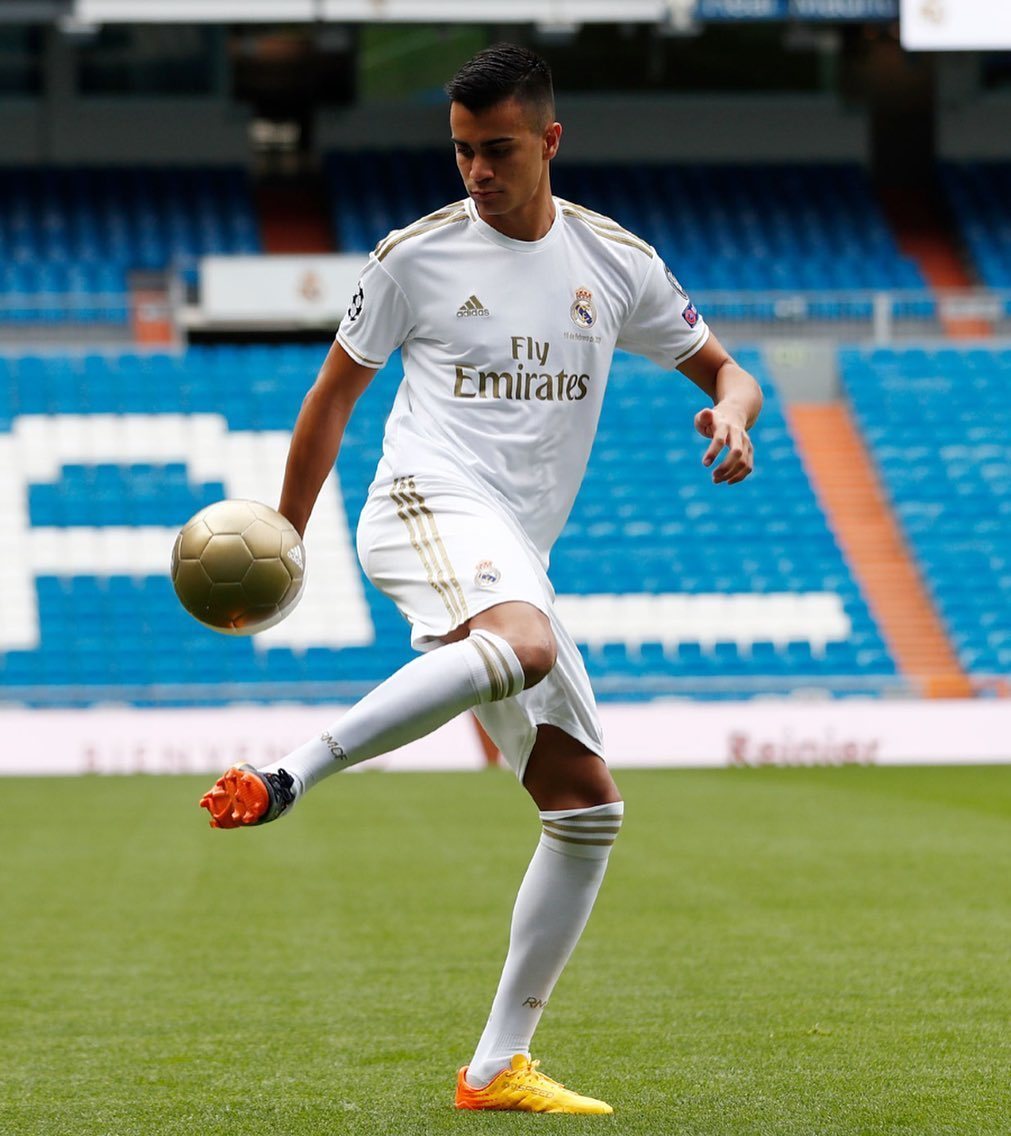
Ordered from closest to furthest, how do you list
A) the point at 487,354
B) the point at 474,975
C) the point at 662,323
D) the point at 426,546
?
the point at 426,546
the point at 487,354
the point at 662,323
the point at 474,975

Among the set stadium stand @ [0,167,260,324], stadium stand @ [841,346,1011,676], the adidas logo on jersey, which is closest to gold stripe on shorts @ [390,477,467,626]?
the adidas logo on jersey

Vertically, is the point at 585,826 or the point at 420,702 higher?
the point at 420,702

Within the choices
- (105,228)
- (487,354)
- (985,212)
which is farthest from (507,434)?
(985,212)

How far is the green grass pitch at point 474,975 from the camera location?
3959 millimetres

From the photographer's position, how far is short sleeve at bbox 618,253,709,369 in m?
4.22

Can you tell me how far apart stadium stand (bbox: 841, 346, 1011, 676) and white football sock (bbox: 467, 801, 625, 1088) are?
1581 cm

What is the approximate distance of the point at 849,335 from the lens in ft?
79.7

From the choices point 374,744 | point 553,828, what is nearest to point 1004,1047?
point 553,828

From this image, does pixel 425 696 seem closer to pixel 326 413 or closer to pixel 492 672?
pixel 492 672

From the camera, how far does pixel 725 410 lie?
3963mm

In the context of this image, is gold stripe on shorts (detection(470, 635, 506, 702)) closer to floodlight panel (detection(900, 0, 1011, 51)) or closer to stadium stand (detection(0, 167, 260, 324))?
floodlight panel (detection(900, 0, 1011, 51))

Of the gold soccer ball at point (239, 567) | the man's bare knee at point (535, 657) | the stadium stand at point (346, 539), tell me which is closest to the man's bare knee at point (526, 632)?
the man's bare knee at point (535, 657)

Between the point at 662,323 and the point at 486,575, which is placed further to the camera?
the point at 662,323

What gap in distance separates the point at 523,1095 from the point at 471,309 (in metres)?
1.71
